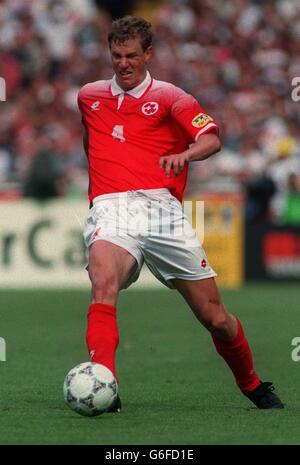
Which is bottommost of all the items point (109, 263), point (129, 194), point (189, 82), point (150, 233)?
point (109, 263)

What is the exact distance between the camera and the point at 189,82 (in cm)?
2189

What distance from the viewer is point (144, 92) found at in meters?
7.43

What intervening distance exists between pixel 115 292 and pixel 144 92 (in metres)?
1.25

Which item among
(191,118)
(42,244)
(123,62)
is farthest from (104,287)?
(42,244)

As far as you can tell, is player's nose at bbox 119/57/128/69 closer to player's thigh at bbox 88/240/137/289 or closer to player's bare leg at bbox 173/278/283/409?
player's thigh at bbox 88/240/137/289

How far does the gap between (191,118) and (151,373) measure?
2.79 m

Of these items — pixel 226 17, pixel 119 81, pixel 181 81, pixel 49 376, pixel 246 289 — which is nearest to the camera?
pixel 119 81

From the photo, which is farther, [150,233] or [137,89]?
[137,89]

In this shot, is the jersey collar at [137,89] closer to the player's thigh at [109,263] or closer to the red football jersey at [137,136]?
the red football jersey at [137,136]

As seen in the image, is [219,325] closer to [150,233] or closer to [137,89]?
[150,233]

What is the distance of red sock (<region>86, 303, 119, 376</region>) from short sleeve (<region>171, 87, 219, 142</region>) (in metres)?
1.11

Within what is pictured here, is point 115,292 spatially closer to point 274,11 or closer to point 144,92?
point 144,92

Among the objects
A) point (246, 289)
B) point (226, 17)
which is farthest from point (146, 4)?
point (246, 289)
